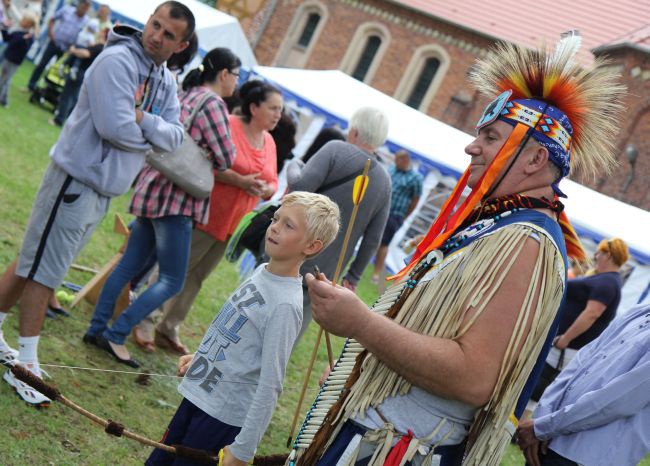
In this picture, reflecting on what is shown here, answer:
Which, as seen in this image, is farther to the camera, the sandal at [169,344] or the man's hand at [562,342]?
the man's hand at [562,342]

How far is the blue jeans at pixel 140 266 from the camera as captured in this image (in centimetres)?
462

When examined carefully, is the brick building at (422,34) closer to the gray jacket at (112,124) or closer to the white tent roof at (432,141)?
the white tent roof at (432,141)

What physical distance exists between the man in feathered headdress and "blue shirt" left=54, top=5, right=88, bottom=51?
13.5m

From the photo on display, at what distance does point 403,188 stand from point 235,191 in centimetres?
675

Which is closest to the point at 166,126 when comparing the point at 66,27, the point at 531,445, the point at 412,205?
the point at 531,445

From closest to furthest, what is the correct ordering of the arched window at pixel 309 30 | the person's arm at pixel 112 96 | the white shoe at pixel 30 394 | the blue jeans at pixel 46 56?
the person's arm at pixel 112 96, the white shoe at pixel 30 394, the blue jeans at pixel 46 56, the arched window at pixel 309 30

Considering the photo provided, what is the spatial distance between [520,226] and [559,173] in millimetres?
293

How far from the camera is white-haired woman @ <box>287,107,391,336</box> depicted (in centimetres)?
446

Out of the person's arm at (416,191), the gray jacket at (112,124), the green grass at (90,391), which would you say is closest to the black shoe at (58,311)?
the green grass at (90,391)

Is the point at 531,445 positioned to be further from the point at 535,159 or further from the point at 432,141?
the point at 432,141

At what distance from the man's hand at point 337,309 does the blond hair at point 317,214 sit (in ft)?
2.55

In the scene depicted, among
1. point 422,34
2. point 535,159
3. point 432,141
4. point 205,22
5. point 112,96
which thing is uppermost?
point 422,34

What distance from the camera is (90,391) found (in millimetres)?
4180

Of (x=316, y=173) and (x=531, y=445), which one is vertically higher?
(x=316, y=173)
